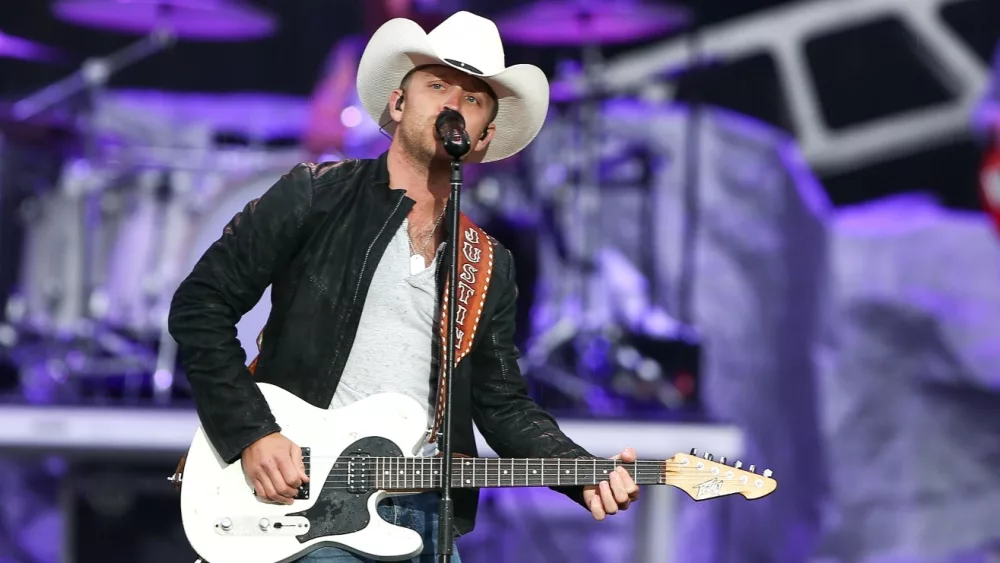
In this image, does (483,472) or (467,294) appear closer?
(483,472)

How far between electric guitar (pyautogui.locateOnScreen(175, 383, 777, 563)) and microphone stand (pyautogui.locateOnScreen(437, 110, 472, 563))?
0.35 feet

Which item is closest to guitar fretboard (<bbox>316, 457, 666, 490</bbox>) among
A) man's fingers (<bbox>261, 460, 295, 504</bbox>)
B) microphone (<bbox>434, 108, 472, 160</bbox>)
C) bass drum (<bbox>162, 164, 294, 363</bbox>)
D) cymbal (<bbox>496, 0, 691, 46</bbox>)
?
man's fingers (<bbox>261, 460, 295, 504</bbox>)

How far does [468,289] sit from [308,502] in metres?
0.64

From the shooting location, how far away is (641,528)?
19.4 ft

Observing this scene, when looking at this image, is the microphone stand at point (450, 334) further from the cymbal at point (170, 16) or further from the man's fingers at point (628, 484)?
the cymbal at point (170, 16)

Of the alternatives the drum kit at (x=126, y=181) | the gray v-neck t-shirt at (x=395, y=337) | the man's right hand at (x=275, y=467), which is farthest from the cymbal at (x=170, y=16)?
the man's right hand at (x=275, y=467)

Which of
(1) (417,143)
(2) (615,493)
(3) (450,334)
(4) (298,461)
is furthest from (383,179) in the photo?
(2) (615,493)

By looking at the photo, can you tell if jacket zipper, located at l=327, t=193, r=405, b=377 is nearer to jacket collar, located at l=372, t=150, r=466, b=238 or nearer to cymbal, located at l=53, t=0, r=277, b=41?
jacket collar, located at l=372, t=150, r=466, b=238

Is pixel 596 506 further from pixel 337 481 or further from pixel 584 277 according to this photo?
pixel 584 277

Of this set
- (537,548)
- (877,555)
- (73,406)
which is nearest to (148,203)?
(73,406)

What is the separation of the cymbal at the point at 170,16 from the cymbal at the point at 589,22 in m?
→ 1.41

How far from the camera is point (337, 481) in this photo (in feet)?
8.82

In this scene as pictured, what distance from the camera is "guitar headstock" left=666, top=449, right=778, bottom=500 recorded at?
2826mm

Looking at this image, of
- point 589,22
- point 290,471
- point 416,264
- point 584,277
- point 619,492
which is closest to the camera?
point 290,471
